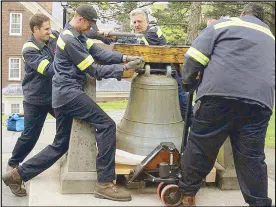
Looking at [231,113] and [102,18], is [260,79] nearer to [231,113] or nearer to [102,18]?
[231,113]

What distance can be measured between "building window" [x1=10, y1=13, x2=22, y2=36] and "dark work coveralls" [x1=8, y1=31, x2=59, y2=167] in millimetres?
21437

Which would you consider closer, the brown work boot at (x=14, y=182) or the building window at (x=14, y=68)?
the brown work boot at (x=14, y=182)

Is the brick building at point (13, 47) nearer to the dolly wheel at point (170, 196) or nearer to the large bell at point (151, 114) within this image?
the large bell at point (151, 114)

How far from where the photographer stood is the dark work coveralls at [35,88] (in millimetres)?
5195

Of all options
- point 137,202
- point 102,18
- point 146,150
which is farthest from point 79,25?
point 102,18

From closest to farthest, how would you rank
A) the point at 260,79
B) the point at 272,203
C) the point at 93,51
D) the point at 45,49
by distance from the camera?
the point at 260,79, the point at 272,203, the point at 93,51, the point at 45,49

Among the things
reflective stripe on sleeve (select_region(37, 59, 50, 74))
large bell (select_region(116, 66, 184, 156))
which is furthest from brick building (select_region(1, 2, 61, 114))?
large bell (select_region(116, 66, 184, 156))

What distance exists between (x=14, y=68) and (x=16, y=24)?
299 cm

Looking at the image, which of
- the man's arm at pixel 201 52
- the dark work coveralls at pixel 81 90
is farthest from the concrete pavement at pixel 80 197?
the man's arm at pixel 201 52

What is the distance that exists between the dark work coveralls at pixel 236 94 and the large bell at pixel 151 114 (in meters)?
0.72

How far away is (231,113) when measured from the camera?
4023mm

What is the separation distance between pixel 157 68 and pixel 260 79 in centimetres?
131

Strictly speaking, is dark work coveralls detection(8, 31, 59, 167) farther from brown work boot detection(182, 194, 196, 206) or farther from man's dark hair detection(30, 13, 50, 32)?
brown work boot detection(182, 194, 196, 206)

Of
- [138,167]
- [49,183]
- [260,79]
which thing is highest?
[260,79]
